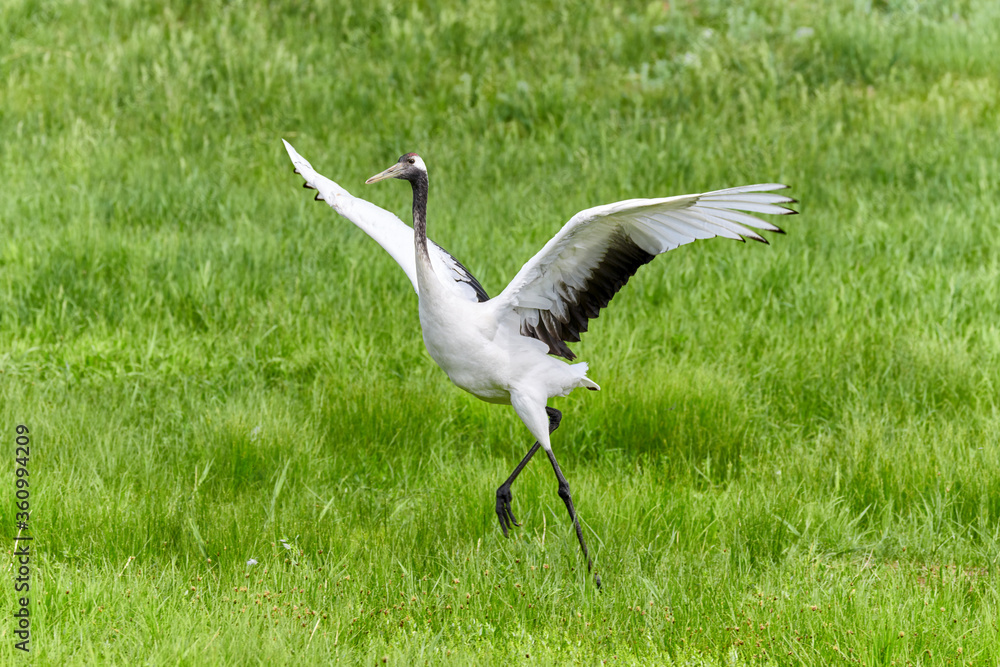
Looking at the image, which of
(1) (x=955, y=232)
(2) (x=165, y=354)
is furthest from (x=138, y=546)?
(1) (x=955, y=232)

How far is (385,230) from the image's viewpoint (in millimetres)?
4777

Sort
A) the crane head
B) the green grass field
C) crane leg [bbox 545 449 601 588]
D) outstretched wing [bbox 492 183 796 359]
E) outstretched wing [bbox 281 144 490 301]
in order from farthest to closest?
1. outstretched wing [bbox 281 144 490 301]
2. the crane head
3. crane leg [bbox 545 449 601 588]
4. the green grass field
5. outstretched wing [bbox 492 183 796 359]

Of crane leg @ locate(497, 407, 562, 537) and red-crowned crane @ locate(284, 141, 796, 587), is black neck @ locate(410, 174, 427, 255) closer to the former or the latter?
red-crowned crane @ locate(284, 141, 796, 587)

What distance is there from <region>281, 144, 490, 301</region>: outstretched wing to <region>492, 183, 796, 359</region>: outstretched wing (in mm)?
557

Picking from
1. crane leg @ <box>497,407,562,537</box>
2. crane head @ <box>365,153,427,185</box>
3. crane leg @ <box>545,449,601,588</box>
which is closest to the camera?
crane leg @ <box>545,449,601,588</box>

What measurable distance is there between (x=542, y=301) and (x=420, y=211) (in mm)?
634

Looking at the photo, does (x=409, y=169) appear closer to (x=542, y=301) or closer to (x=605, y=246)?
(x=542, y=301)

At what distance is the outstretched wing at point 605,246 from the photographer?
332 centimetres

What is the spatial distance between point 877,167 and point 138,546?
7051mm

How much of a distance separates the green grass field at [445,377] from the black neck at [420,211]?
124 cm

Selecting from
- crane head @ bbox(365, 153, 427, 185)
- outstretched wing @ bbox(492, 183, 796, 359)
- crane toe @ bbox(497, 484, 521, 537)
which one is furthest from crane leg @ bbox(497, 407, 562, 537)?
crane head @ bbox(365, 153, 427, 185)

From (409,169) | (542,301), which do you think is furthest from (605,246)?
(409,169)

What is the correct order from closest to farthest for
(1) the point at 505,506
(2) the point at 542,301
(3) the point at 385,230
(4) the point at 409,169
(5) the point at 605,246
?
(5) the point at 605,246, (2) the point at 542,301, (4) the point at 409,169, (1) the point at 505,506, (3) the point at 385,230

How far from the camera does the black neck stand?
3922 millimetres
